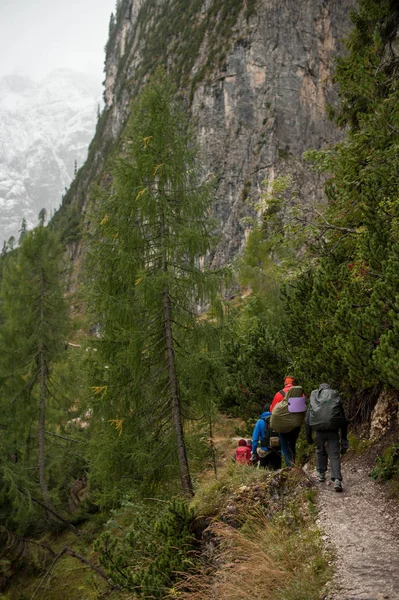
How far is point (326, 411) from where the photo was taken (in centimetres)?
627

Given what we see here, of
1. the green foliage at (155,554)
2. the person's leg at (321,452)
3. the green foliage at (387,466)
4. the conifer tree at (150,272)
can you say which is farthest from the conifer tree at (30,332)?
the green foliage at (387,466)

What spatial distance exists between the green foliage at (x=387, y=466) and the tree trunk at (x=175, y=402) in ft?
11.9

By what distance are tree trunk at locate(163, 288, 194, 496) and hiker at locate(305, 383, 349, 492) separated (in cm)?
318

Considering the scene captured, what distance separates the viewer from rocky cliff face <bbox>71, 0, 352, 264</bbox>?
45.1 m

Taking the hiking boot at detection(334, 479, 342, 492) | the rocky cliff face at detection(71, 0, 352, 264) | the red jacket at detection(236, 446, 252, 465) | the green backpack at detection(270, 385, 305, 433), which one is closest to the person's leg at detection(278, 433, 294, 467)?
the green backpack at detection(270, 385, 305, 433)

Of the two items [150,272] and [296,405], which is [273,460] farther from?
[150,272]

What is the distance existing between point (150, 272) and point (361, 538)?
6.09 metres

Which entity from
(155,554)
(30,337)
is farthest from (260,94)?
(155,554)

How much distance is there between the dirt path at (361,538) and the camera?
3.68 m

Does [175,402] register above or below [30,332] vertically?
below

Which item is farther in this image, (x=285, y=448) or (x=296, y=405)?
(x=285, y=448)

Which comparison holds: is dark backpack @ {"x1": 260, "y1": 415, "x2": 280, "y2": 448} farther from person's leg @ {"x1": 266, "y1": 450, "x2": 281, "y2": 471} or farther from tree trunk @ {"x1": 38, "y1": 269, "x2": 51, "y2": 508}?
tree trunk @ {"x1": 38, "y1": 269, "x2": 51, "y2": 508}

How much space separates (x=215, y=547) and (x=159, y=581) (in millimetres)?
743

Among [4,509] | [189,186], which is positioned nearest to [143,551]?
[189,186]
